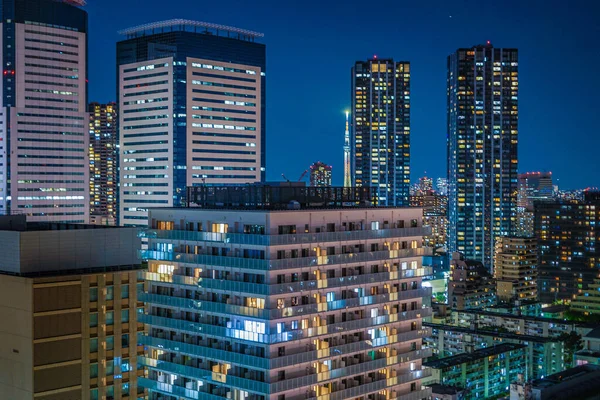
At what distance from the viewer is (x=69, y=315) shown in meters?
65.7

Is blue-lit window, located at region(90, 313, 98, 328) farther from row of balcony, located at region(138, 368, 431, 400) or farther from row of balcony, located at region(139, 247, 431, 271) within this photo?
row of balcony, located at region(139, 247, 431, 271)

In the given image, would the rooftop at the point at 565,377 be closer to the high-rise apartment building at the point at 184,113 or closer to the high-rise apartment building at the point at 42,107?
the high-rise apartment building at the point at 184,113

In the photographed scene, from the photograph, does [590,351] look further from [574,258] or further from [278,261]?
[574,258]

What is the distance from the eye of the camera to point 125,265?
7338 centimetres

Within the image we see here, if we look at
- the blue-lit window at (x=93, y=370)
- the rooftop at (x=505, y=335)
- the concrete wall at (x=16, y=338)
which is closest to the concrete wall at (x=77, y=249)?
the concrete wall at (x=16, y=338)

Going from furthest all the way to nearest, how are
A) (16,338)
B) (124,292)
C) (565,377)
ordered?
(565,377), (124,292), (16,338)

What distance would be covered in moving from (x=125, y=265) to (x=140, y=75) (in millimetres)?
117810

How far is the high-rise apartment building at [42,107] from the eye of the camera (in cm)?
18588

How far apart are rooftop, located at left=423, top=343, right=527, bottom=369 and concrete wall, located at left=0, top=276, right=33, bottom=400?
6152 cm

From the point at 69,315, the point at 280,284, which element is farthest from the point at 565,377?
the point at 69,315

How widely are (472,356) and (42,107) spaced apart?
125004 millimetres

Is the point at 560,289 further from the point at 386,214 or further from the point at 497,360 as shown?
the point at 386,214

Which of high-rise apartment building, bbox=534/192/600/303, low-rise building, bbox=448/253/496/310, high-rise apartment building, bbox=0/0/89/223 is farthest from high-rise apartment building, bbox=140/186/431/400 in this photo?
high-rise apartment building, bbox=534/192/600/303

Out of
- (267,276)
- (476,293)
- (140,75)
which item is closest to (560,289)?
(476,293)
